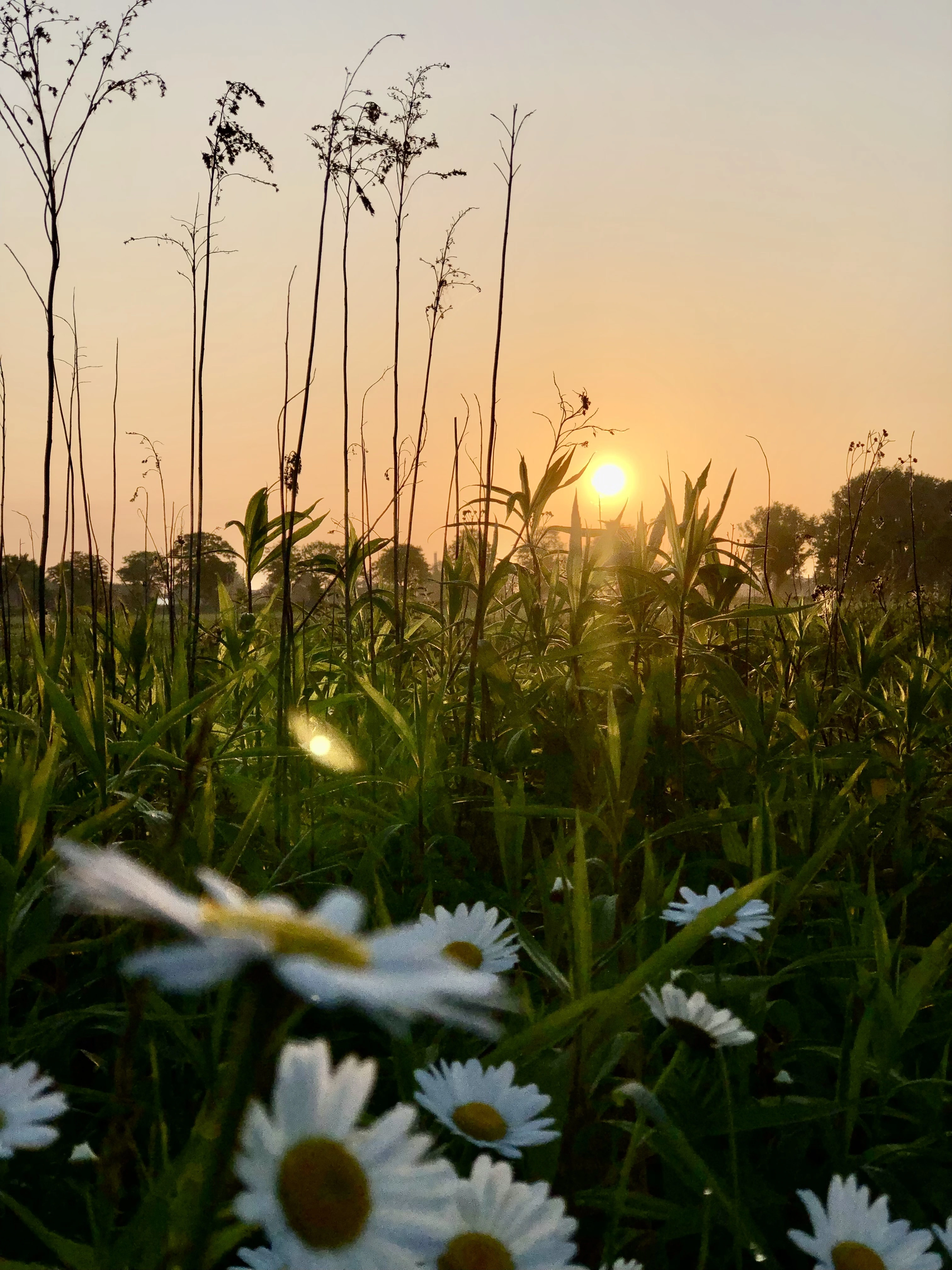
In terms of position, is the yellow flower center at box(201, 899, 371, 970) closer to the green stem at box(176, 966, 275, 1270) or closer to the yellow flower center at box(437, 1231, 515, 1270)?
the green stem at box(176, 966, 275, 1270)

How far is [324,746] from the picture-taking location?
159 cm

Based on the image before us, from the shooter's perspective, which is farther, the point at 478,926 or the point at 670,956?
the point at 478,926

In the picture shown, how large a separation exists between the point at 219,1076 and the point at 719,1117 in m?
0.43

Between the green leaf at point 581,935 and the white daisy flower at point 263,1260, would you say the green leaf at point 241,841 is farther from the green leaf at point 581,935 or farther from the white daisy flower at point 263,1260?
the white daisy flower at point 263,1260

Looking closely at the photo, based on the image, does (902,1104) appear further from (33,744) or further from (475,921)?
(33,744)

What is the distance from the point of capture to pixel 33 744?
136 centimetres

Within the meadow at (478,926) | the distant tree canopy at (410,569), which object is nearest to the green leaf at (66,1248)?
the meadow at (478,926)

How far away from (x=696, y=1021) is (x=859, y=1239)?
0.16 m

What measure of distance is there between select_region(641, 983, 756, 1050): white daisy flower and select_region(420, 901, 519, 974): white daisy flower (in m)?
0.18

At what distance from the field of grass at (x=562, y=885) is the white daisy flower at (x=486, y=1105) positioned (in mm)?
47

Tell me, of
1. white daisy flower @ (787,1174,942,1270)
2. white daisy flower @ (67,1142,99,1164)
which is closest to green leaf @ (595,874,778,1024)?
white daisy flower @ (787,1174,942,1270)

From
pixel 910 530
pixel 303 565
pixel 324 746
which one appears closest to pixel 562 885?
pixel 324 746

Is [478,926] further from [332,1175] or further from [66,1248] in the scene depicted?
[332,1175]

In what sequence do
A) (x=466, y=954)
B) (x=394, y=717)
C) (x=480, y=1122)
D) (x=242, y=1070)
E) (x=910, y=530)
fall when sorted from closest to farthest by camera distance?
(x=242, y=1070) → (x=480, y=1122) → (x=466, y=954) → (x=394, y=717) → (x=910, y=530)
